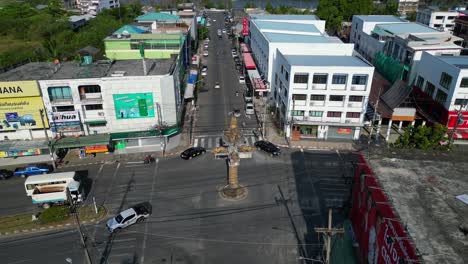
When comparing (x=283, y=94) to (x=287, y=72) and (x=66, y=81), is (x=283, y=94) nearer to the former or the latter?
(x=287, y=72)

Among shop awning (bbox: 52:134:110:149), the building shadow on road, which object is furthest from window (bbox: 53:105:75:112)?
the building shadow on road

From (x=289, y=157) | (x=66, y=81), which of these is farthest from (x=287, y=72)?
(x=66, y=81)

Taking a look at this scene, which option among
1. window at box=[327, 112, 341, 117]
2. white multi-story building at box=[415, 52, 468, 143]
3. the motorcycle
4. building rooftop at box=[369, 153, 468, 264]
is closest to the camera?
building rooftop at box=[369, 153, 468, 264]

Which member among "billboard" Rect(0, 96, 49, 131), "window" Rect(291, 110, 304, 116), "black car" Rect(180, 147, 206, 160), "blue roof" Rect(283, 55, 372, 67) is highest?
"blue roof" Rect(283, 55, 372, 67)

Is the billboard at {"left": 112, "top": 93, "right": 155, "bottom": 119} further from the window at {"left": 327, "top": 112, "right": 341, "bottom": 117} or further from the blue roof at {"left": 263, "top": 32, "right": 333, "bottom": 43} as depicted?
the blue roof at {"left": 263, "top": 32, "right": 333, "bottom": 43}

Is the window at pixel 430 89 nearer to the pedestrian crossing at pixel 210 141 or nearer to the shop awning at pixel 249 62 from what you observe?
the pedestrian crossing at pixel 210 141

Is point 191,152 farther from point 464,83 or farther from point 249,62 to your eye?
point 249,62

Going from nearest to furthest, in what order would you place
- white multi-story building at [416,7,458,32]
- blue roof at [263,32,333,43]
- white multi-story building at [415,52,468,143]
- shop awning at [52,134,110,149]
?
1. shop awning at [52,134,110,149]
2. white multi-story building at [415,52,468,143]
3. blue roof at [263,32,333,43]
4. white multi-story building at [416,7,458,32]

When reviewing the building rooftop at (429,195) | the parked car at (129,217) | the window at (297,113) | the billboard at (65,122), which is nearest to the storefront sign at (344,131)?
the window at (297,113)
